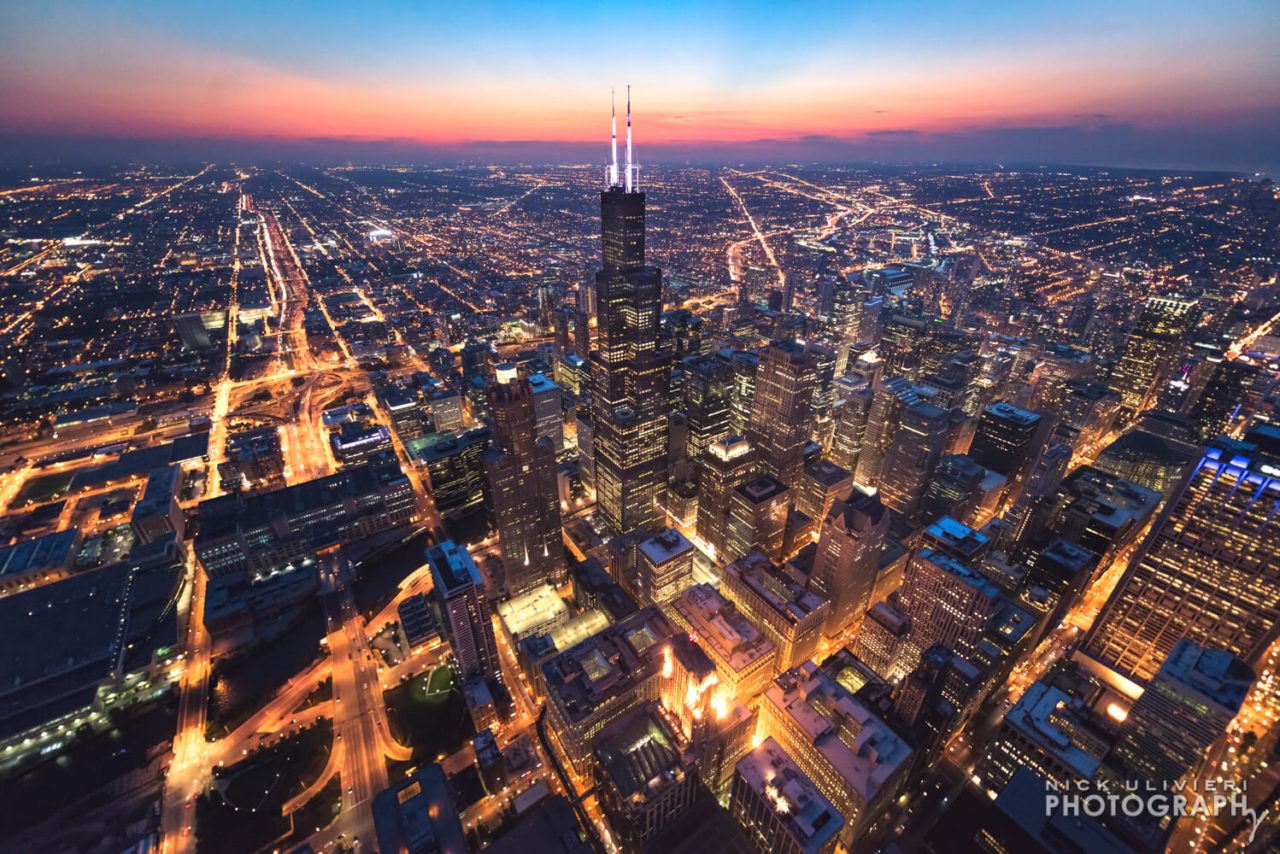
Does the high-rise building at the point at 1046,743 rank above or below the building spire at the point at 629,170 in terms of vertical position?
below

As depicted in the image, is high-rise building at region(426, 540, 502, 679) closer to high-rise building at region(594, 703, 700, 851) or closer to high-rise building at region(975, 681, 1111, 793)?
high-rise building at region(594, 703, 700, 851)

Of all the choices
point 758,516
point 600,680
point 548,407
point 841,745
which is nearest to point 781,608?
point 758,516

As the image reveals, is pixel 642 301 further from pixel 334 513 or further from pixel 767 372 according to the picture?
pixel 334 513

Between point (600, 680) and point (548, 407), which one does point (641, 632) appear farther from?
point (548, 407)

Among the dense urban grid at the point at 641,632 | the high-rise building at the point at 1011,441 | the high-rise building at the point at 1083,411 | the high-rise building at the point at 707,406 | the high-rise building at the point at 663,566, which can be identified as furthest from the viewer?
the high-rise building at the point at 1083,411

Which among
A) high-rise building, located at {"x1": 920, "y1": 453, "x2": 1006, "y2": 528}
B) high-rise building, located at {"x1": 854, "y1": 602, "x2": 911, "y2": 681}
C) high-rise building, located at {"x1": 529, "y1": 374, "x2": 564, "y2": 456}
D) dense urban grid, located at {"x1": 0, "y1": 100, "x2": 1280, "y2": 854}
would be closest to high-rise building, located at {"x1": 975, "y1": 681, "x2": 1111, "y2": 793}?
dense urban grid, located at {"x1": 0, "y1": 100, "x2": 1280, "y2": 854}

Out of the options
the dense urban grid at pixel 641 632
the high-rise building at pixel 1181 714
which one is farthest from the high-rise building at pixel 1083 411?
the high-rise building at pixel 1181 714

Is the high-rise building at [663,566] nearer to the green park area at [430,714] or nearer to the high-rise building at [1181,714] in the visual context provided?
the green park area at [430,714]

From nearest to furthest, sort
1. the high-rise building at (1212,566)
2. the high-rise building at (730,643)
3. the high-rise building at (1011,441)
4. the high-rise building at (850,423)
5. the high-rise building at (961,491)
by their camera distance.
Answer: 1. the high-rise building at (1212,566)
2. the high-rise building at (730,643)
3. the high-rise building at (961,491)
4. the high-rise building at (1011,441)
5. the high-rise building at (850,423)
